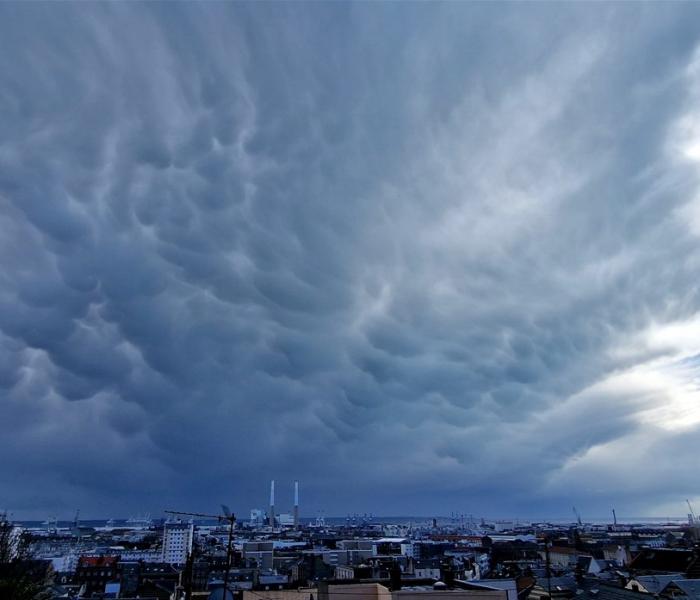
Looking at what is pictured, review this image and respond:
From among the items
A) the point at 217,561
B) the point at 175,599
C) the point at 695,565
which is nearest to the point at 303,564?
the point at 217,561

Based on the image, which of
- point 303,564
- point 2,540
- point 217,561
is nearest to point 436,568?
point 303,564

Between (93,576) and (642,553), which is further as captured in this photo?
(93,576)

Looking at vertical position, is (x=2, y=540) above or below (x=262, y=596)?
above

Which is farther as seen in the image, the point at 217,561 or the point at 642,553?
the point at 217,561

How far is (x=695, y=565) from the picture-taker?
72.6 metres

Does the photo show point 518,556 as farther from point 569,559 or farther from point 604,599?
point 604,599

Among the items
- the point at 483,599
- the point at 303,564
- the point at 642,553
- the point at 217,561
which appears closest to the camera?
the point at 483,599

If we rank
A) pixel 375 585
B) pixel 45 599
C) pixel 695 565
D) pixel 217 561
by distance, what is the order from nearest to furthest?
pixel 375 585, pixel 45 599, pixel 695 565, pixel 217 561

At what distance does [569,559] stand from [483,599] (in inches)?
5482

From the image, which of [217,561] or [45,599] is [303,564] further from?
[45,599]

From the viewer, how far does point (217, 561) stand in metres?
182

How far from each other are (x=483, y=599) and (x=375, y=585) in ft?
28.0

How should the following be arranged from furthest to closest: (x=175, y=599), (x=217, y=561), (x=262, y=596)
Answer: (x=217, y=561) < (x=175, y=599) < (x=262, y=596)

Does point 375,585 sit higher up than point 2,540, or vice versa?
point 2,540
